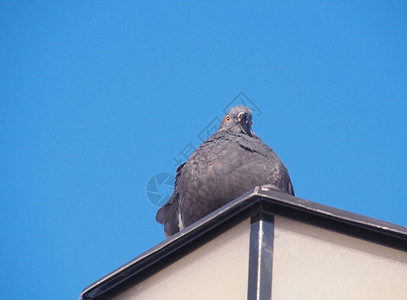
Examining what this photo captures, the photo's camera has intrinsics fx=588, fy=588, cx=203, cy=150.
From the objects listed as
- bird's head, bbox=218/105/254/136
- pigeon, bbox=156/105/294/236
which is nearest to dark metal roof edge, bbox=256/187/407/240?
pigeon, bbox=156/105/294/236

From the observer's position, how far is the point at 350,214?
1960mm

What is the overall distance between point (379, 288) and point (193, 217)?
3199 millimetres

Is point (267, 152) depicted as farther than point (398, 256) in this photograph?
Yes

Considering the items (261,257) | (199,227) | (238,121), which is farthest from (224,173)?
(261,257)

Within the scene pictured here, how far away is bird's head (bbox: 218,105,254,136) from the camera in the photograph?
5667 mm

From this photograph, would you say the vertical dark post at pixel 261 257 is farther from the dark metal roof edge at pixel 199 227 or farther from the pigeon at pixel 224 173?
the pigeon at pixel 224 173

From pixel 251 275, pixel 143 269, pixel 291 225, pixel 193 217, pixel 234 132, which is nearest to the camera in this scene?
pixel 251 275

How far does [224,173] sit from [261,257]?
3.08 m

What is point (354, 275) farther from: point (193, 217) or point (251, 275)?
point (193, 217)

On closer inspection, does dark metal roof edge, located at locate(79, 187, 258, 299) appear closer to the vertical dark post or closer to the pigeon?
the vertical dark post

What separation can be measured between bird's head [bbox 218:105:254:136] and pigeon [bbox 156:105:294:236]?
15cm

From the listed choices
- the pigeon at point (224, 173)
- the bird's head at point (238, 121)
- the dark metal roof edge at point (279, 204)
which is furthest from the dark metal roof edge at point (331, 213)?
the bird's head at point (238, 121)

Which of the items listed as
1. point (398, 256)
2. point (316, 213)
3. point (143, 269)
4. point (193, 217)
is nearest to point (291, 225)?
point (316, 213)

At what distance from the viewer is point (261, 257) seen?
1.85 meters
